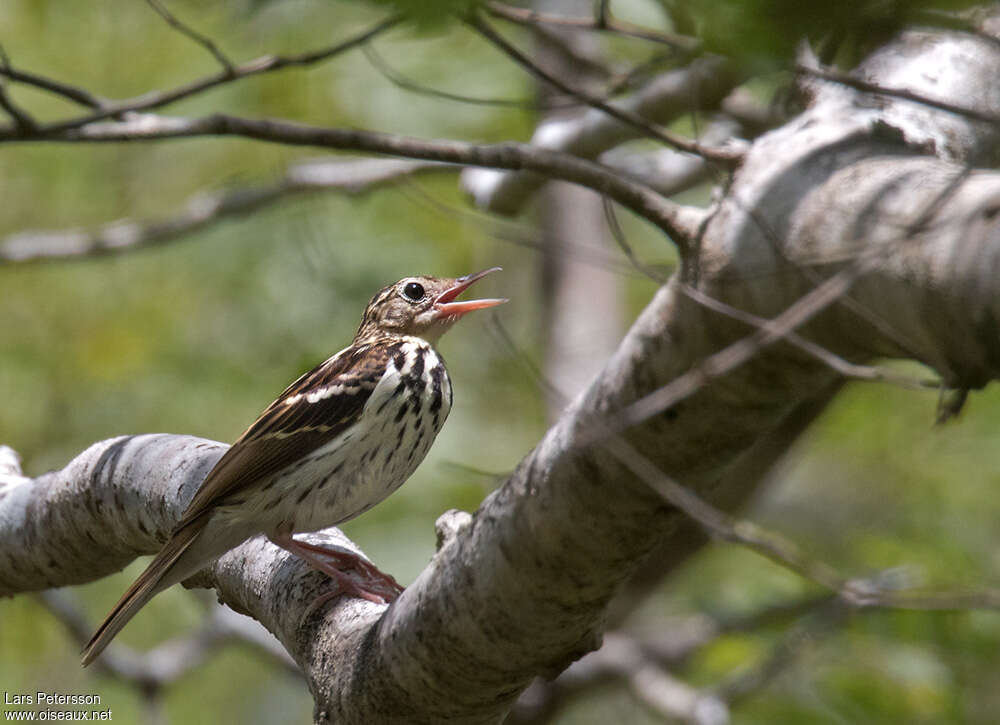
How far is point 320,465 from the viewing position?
4395 millimetres

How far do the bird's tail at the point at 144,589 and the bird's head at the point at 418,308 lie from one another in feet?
5.74

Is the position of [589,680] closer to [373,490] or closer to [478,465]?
[478,465]

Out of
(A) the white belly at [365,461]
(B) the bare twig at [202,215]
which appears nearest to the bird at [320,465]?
(A) the white belly at [365,461]

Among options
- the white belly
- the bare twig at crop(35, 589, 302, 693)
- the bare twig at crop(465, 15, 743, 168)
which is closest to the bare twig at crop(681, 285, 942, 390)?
the bare twig at crop(465, 15, 743, 168)

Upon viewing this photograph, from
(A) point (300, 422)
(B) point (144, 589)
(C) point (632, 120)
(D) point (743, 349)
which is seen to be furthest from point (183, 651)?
(D) point (743, 349)

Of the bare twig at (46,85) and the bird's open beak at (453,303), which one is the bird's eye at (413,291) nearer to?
the bird's open beak at (453,303)

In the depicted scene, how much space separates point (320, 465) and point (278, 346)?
4.24 meters

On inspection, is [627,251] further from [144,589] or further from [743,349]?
[144,589]

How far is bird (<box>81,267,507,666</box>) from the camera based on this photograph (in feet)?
13.0

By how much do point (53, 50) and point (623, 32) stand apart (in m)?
6.40

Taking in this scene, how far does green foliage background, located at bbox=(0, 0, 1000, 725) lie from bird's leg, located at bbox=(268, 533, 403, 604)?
2.73 metres

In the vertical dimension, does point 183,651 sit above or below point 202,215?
below

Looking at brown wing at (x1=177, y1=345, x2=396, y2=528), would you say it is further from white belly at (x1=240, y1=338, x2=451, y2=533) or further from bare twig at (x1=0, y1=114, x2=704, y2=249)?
bare twig at (x1=0, y1=114, x2=704, y2=249)

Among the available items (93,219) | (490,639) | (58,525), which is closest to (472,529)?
(490,639)
